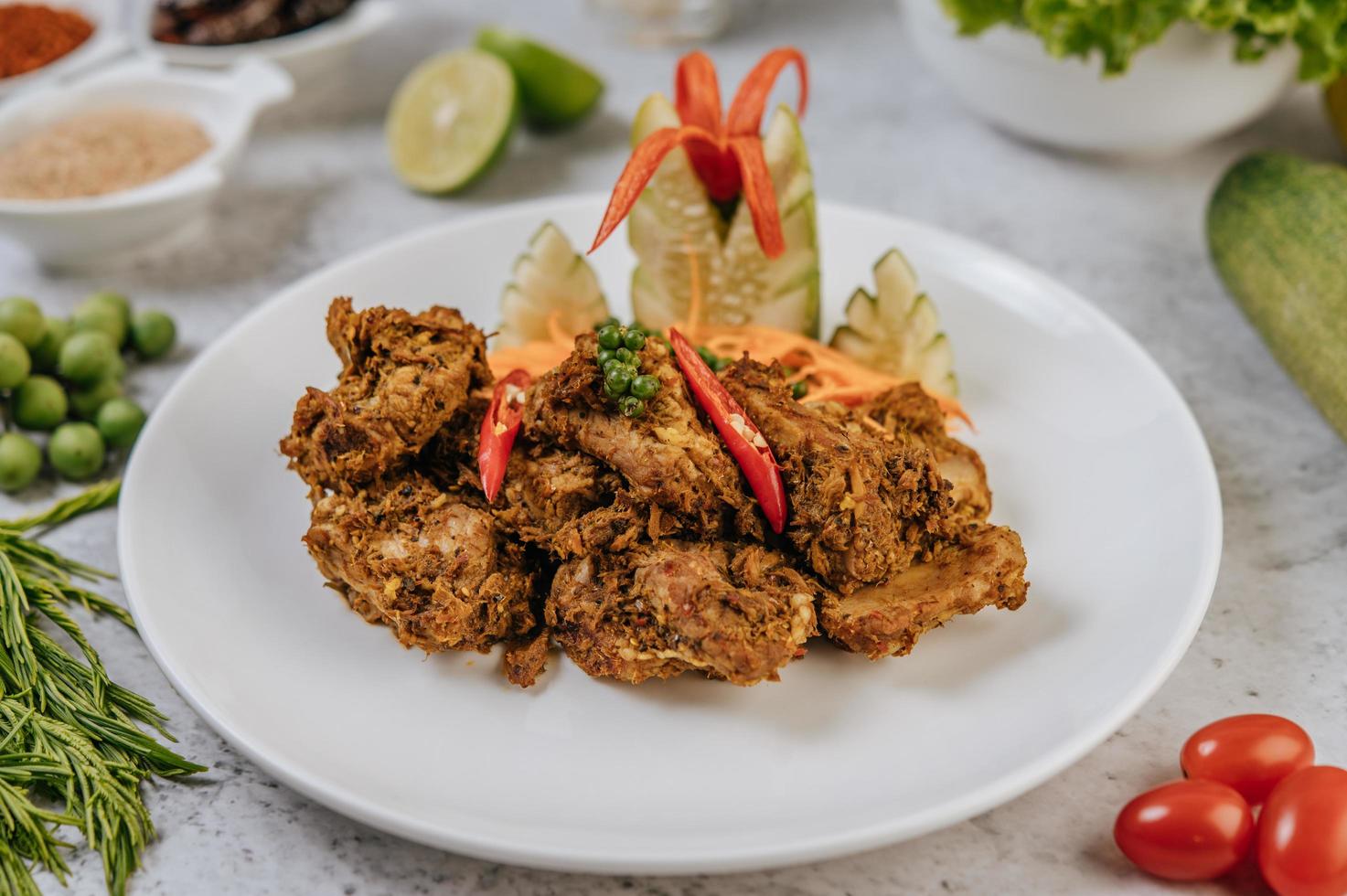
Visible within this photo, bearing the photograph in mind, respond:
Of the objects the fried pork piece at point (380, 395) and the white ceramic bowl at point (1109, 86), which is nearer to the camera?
the fried pork piece at point (380, 395)

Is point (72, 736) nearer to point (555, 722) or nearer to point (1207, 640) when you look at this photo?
point (555, 722)

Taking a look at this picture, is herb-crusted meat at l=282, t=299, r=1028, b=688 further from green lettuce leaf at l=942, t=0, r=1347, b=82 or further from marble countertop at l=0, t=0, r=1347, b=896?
green lettuce leaf at l=942, t=0, r=1347, b=82

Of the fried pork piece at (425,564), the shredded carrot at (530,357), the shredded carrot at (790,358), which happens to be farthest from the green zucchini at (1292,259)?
the fried pork piece at (425,564)

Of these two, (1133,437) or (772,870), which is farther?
(1133,437)

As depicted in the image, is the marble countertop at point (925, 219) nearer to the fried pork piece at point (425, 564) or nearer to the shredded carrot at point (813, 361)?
the fried pork piece at point (425, 564)

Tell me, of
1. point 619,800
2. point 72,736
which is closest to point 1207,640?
point 619,800

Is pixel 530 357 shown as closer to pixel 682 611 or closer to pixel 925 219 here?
pixel 682 611

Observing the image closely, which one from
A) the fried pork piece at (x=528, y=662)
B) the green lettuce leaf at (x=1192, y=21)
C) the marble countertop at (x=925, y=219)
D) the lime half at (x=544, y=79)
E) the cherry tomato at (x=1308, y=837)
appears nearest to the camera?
the cherry tomato at (x=1308, y=837)

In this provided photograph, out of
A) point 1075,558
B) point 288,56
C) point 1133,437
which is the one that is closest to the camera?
point 1075,558
